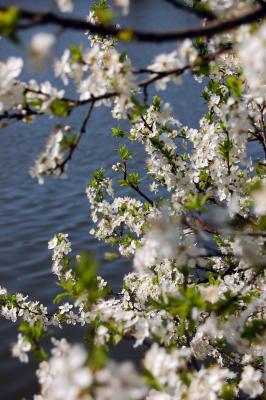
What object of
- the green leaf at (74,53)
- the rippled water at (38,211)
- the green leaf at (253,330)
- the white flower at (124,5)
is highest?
the white flower at (124,5)

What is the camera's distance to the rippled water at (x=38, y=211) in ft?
27.4

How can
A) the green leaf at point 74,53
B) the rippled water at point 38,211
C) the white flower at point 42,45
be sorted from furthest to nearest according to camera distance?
the rippled water at point 38,211 → the green leaf at point 74,53 → the white flower at point 42,45

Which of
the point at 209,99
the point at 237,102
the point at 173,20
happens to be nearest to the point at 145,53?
the point at 173,20

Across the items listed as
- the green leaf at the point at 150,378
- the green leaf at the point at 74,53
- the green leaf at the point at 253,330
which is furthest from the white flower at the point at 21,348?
the green leaf at the point at 74,53

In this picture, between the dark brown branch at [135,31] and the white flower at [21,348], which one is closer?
the dark brown branch at [135,31]

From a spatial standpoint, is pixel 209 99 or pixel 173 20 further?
pixel 173 20

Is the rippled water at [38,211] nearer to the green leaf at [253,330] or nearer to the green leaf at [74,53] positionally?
the green leaf at [74,53]

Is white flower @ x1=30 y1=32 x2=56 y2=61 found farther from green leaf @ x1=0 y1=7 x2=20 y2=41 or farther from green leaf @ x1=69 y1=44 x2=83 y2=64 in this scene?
green leaf @ x1=69 y1=44 x2=83 y2=64

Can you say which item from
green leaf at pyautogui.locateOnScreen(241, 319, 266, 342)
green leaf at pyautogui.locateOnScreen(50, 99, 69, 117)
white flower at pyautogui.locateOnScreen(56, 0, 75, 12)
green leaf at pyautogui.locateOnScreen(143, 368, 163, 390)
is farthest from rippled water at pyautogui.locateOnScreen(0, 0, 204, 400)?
green leaf at pyautogui.locateOnScreen(241, 319, 266, 342)

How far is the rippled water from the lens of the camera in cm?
834

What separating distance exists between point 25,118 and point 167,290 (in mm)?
1322

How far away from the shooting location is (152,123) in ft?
16.0

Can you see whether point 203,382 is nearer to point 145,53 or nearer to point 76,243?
point 76,243

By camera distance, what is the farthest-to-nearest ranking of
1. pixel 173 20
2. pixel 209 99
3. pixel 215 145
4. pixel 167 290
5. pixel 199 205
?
pixel 173 20, pixel 209 99, pixel 215 145, pixel 167 290, pixel 199 205
